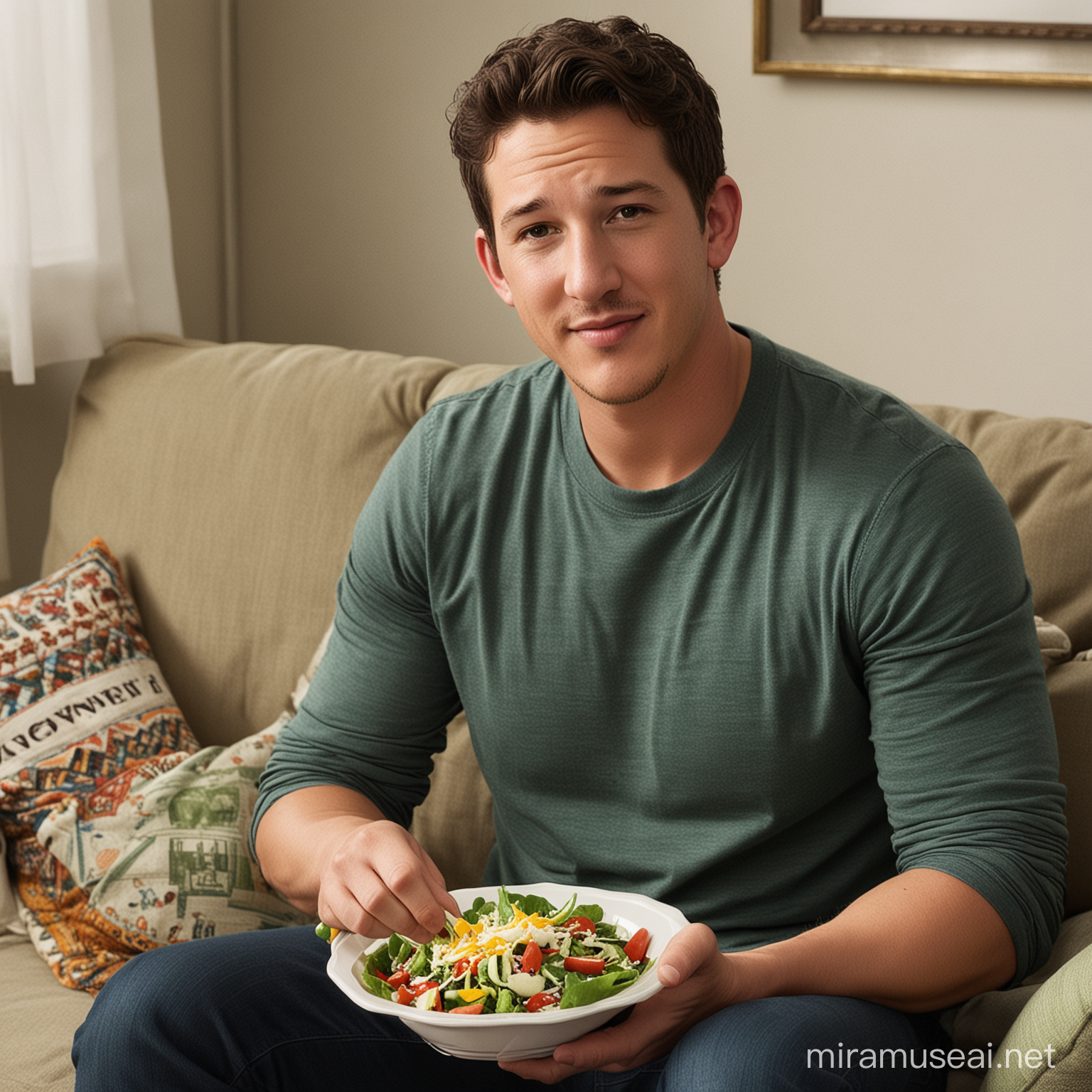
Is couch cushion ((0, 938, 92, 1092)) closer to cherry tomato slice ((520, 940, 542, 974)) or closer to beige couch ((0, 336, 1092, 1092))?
beige couch ((0, 336, 1092, 1092))

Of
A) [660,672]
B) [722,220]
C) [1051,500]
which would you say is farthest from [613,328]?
[1051,500]

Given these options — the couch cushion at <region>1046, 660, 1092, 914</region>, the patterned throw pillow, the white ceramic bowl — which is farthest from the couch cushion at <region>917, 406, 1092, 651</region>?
the patterned throw pillow

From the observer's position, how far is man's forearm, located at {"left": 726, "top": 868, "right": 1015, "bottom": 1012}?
1.01 metres

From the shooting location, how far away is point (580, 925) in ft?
3.33

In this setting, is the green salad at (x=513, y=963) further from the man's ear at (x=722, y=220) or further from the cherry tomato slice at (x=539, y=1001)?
the man's ear at (x=722, y=220)

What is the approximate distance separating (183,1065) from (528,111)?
898 mm

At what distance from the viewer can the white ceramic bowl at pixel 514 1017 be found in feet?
2.88

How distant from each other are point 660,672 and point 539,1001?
0.37 meters

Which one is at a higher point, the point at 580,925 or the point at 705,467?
the point at 705,467

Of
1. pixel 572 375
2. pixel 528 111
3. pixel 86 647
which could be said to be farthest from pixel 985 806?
pixel 86 647

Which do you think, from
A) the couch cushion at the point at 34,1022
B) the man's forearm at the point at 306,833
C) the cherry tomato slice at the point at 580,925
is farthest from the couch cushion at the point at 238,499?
the cherry tomato slice at the point at 580,925

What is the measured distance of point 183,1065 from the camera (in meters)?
1.06

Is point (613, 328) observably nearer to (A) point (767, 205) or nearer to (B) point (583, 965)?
(B) point (583, 965)

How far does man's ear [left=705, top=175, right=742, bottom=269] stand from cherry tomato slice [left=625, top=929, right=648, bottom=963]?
0.66m
